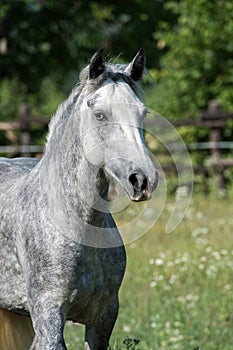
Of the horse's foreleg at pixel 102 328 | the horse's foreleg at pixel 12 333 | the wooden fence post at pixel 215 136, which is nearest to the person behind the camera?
the horse's foreleg at pixel 102 328

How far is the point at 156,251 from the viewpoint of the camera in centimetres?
991

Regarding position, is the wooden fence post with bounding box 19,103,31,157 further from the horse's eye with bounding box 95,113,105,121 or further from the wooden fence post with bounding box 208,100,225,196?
the horse's eye with bounding box 95,113,105,121

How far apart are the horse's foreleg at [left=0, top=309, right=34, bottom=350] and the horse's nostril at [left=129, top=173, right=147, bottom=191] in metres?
1.60

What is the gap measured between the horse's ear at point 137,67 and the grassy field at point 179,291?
4.84 feet

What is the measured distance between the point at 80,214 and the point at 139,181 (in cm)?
62

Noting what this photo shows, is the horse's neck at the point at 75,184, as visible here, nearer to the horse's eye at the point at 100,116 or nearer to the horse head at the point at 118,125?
the horse head at the point at 118,125

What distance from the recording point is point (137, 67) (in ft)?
13.7

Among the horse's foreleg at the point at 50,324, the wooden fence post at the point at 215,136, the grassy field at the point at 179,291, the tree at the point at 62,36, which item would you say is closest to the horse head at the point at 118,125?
the horse's foreleg at the point at 50,324

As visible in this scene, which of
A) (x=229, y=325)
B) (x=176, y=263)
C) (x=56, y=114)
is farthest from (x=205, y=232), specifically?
(x=56, y=114)

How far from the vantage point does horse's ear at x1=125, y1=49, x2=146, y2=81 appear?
4.18 m

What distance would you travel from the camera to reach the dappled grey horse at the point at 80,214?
13.0ft

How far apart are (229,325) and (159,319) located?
53 centimetres

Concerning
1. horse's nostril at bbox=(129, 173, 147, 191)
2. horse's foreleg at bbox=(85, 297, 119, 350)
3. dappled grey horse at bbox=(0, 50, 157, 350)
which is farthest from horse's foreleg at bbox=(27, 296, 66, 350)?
horse's nostril at bbox=(129, 173, 147, 191)

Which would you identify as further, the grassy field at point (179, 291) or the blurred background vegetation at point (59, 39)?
the blurred background vegetation at point (59, 39)
